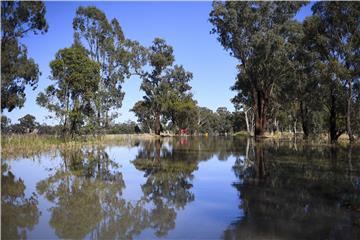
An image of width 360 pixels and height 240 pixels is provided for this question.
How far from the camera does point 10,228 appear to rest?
583 cm

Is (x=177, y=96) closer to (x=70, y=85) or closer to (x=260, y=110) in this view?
(x=260, y=110)

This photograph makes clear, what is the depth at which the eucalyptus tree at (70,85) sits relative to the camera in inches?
1321

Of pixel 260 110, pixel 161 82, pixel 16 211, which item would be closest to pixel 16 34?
pixel 16 211

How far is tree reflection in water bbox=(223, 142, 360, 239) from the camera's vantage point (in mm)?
5594

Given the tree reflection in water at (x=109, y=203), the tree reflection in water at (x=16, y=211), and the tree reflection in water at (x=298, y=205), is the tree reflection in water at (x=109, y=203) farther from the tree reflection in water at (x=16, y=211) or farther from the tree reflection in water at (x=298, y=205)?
the tree reflection in water at (x=298, y=205)

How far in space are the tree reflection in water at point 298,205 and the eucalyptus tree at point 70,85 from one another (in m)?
24.6

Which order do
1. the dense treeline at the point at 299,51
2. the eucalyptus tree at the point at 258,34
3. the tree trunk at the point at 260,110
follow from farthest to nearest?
the tree trunk at the point at 260,110, the eucalyptus tree at the point at 258,34, the dense treeline at the point at 299,51

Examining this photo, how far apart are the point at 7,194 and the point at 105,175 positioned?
3.89 metres

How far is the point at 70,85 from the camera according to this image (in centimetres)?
3412

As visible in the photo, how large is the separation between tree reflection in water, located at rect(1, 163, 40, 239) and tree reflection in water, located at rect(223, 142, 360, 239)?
3132 millimetres

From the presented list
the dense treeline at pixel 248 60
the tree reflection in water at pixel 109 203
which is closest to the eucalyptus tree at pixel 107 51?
the dense treeline at pixel 248 60

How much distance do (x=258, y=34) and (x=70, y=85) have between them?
66.7 feet

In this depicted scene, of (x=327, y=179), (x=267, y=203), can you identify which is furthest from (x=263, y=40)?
(x=267, y=203)

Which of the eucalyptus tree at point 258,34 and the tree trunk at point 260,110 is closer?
the eucalyptus tree at point 258,34
